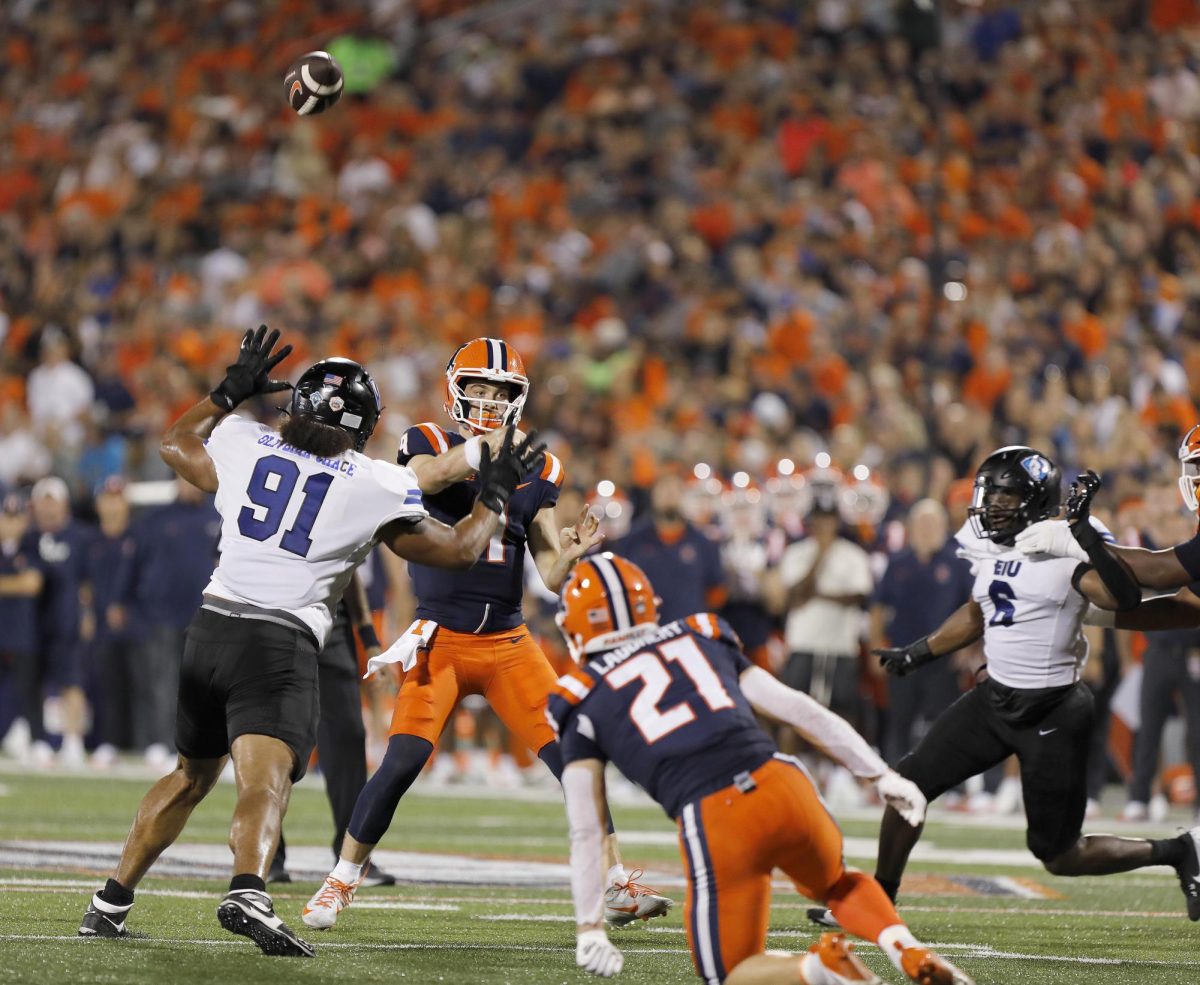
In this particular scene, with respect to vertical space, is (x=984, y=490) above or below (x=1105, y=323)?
below

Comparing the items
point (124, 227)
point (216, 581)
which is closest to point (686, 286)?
point (124, 227)

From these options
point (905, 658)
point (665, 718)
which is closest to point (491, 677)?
point (905, 658)

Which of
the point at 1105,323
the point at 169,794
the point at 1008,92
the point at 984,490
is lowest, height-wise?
the point at 169,794

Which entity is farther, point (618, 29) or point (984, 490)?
point (618, 29)

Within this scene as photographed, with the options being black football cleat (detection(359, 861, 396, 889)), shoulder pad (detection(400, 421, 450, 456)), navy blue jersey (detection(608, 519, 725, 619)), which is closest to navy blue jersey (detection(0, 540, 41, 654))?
navy blue jersey (detection(608, 519, 725, 619))

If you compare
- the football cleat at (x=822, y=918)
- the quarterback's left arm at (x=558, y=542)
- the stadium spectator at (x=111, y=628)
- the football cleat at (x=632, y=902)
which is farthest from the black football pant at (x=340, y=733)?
the stadium spectator at (x=111, y=628)

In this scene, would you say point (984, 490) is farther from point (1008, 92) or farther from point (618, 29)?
point (618, 29)

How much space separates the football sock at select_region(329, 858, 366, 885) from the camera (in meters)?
6.31

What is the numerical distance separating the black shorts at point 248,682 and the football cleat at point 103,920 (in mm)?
552

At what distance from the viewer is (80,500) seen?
15.6 m

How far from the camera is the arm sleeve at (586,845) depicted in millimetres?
4535

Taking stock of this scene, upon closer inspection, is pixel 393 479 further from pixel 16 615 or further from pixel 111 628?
pixel 16 615

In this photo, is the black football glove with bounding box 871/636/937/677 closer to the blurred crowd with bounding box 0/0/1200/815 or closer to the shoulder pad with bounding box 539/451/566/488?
the shoulder pad with bounding box 539/451/566/488

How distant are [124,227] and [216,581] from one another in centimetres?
1454
